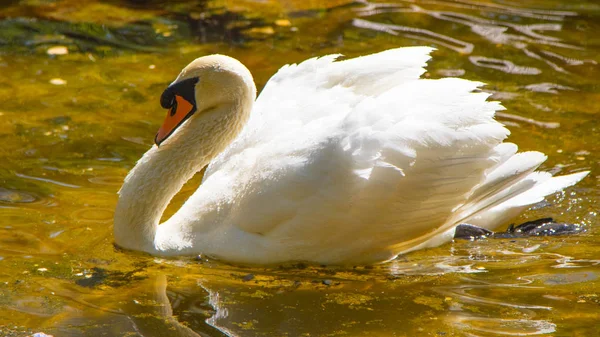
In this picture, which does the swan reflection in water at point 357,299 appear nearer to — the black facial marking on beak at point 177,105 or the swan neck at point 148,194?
the swan neck at point 148,194

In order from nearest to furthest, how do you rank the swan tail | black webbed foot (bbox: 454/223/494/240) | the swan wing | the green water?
the green water → the swan wing → the swan tail → black webbed foot (bbox: 454/223/494/240)

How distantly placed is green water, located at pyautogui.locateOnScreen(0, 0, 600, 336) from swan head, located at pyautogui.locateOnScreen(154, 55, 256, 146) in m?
0.81

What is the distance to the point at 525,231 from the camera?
221 inches

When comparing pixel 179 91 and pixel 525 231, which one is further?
pixel 525 231

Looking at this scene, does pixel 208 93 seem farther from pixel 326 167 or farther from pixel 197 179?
pixel 197 179

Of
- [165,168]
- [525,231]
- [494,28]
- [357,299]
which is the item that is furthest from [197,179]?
[494,28]

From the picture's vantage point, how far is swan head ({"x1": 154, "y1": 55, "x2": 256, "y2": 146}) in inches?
201

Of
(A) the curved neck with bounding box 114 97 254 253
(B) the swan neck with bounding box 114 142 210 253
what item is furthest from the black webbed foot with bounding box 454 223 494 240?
(B) the swan neck with bounding box 114 142 210 253

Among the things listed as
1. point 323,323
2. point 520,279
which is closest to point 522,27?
point 520,279

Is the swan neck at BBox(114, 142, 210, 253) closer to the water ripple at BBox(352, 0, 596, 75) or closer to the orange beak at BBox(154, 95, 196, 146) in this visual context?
the orange beak at BBox(154, 95, 196, 146)

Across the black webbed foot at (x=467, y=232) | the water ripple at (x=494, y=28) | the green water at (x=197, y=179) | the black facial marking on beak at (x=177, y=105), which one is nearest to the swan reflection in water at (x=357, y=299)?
the green water at (x=197, y=179)

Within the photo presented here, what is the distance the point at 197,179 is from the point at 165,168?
119 centimetres

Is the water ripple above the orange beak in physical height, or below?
above

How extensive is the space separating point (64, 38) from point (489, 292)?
226 inches
